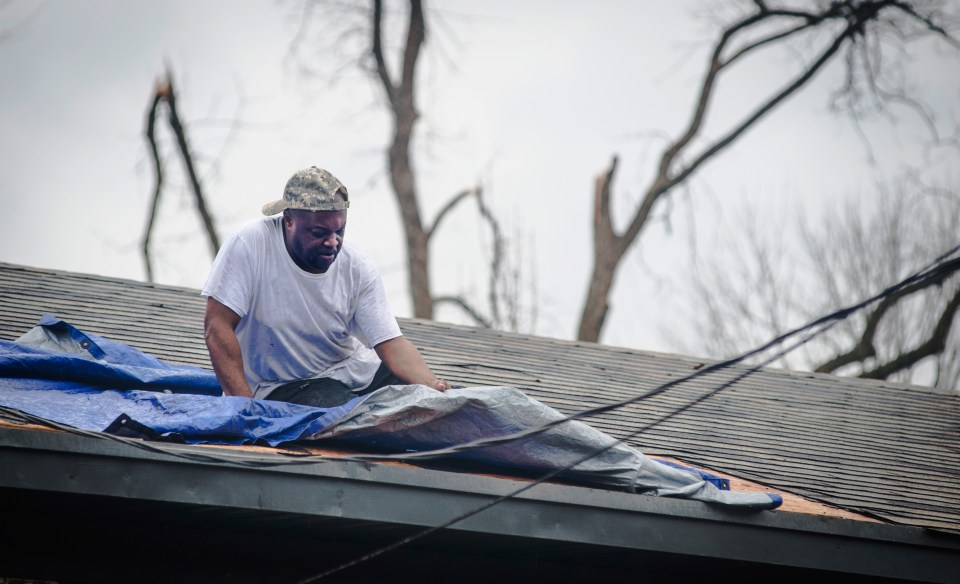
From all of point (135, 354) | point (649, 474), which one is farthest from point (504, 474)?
point (135, 354)

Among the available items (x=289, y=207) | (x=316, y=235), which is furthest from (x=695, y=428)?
(x=289, y=207)

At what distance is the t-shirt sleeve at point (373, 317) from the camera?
444 cm

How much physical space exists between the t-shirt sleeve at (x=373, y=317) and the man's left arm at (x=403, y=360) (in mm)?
32

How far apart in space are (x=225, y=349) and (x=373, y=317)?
714 mm

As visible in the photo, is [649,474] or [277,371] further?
[277,371]

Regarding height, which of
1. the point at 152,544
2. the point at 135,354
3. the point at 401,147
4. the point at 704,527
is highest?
the point at 401,147

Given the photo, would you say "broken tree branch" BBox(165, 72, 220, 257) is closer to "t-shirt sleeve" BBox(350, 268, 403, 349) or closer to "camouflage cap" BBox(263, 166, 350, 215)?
"t-shirt sleeve" BBox(350, 268, 403, 349)

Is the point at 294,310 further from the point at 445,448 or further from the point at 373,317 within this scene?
the point at 445,448

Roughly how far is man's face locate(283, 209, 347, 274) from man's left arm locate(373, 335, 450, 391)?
461mm

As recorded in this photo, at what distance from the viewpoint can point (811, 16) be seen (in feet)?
54.4

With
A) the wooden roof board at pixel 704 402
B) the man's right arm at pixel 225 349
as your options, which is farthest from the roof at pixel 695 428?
the man's right arm at pixel 225 349

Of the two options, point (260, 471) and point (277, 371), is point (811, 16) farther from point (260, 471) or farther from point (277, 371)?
point (260, 471)

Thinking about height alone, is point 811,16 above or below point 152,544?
above

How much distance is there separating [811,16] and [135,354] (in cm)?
1465
